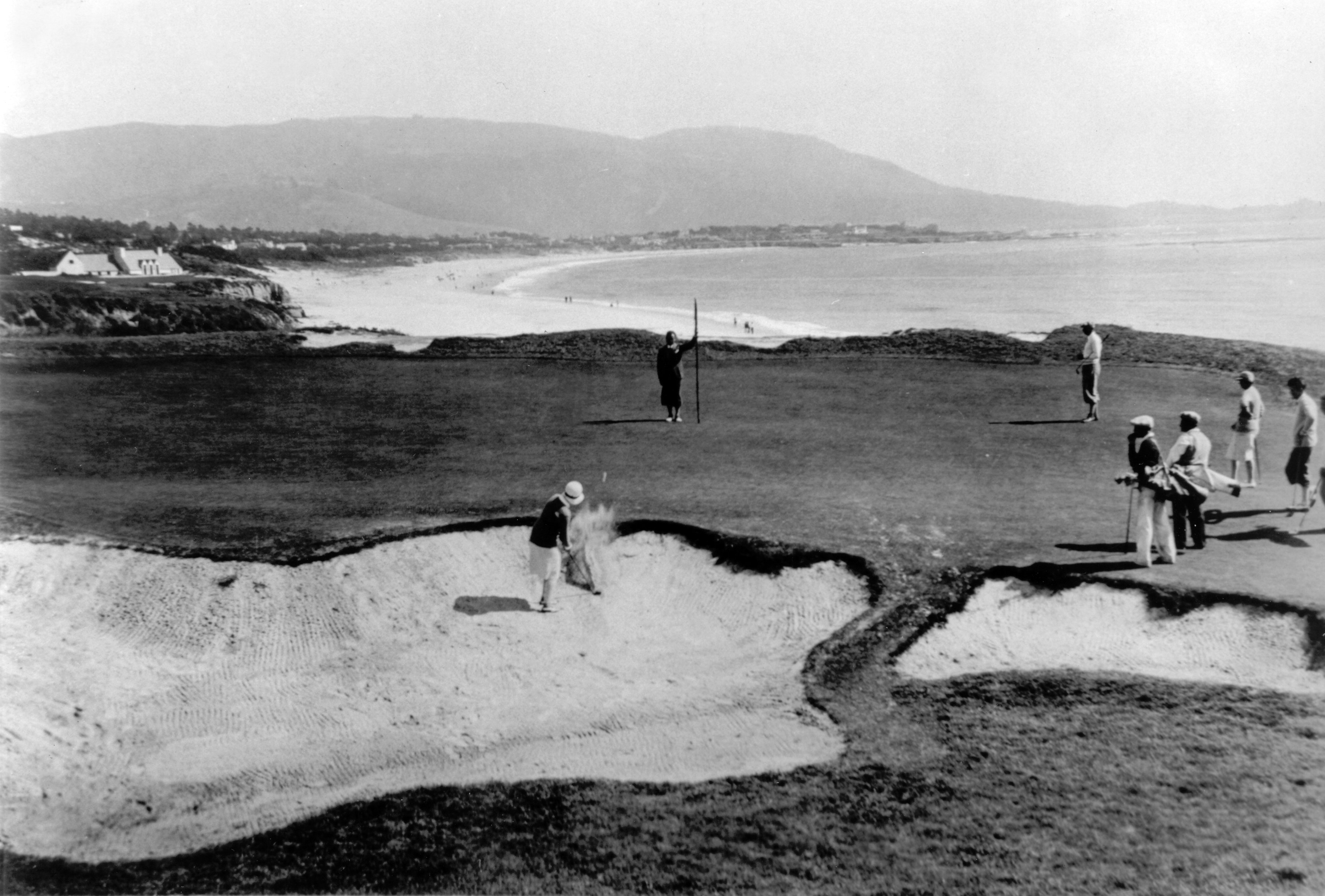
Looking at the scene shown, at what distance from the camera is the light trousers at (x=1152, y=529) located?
11.1 m

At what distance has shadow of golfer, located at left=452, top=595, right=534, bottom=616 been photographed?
38.2ft

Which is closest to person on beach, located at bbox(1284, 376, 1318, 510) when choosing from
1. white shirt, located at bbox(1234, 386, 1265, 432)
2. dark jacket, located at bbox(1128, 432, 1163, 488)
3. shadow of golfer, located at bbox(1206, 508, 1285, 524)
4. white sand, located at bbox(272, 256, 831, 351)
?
shadow of golfer, located at bbox(1206, 508, 1285, 524)

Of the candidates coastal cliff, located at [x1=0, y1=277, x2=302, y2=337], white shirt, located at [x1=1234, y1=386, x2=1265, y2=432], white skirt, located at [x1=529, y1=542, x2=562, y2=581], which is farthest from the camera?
coastal cliff, located at [x1=0, y1=277, x2=302, y2=337]

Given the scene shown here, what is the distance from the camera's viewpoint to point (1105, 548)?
11820 millimetres

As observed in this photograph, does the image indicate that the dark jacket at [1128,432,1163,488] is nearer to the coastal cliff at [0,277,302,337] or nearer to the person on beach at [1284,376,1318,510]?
the person on beach at [1284,376,1318,510]

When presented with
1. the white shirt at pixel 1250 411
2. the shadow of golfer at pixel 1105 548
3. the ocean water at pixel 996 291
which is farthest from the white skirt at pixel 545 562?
the ocean water at pixel 996 291

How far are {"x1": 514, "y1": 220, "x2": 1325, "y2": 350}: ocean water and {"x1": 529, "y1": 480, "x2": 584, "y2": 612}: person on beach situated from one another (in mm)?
28250

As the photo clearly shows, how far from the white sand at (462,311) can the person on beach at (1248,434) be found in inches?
803

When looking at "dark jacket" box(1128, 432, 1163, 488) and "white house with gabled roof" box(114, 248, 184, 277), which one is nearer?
"dark jacket" box(1128, 432, 1163, 488)

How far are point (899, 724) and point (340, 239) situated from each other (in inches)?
8050

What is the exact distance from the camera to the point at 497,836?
7.76 meters

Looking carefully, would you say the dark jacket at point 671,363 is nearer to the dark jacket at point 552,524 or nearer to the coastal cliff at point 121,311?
the dark jacket at point 552,524

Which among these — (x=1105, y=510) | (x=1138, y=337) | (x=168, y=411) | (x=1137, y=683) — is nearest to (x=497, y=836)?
(x=1137, y=683)

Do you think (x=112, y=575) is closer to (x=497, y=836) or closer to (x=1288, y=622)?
(x=497, y=836)
